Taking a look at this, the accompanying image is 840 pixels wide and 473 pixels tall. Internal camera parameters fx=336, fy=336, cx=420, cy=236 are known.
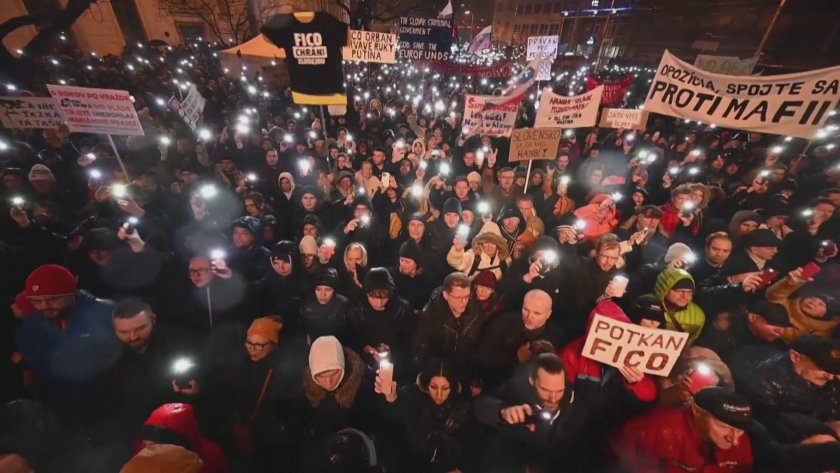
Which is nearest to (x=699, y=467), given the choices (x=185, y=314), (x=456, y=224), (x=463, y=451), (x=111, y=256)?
(x=463, y=451)

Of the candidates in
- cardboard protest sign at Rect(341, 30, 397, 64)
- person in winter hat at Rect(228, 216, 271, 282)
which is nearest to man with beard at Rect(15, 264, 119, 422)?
person in winter hat at Rect(228, 216, 271, 282)

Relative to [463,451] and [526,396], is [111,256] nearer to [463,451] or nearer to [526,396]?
[463,451]

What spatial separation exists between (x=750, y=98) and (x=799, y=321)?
300 centimetres

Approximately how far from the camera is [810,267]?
10.9 ft

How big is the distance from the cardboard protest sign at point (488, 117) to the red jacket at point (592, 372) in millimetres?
5327

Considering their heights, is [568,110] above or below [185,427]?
above

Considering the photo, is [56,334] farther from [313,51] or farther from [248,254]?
[313,51]

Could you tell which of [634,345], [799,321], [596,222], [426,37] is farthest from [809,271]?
[426,37]

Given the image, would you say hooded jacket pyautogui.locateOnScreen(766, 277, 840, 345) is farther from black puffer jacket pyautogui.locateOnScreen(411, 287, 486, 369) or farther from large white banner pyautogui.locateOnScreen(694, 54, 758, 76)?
A: large white banner pyautogui.locateOnScreen(694, 54, 758, 76)

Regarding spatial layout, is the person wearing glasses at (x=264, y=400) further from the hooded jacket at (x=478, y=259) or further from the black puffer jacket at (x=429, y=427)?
the hooded jacket at (x=478, y=259)

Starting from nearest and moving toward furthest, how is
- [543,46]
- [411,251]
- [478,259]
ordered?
[411,251] → [478,259] → [543,46]

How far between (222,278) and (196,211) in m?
1.82

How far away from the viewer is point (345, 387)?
273cm

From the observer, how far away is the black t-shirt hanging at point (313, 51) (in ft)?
18.7
